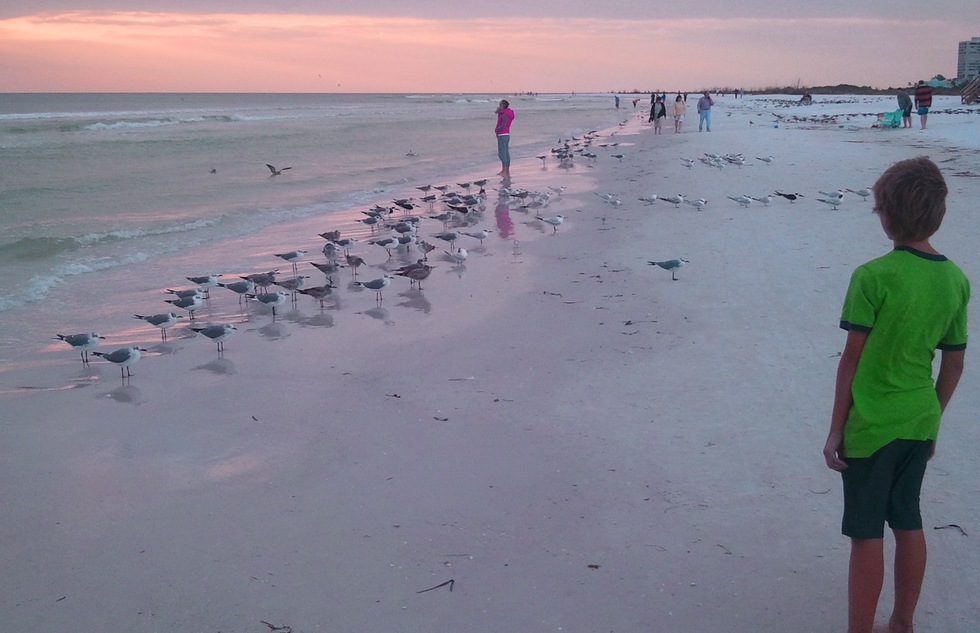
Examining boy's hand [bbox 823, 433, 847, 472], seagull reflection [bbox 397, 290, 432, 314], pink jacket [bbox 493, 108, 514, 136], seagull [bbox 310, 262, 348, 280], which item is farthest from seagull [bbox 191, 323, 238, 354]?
pink jacket [bbox 493, 108, 514, 136]

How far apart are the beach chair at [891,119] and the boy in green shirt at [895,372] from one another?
32.3 meters

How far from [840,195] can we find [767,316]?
6.92m

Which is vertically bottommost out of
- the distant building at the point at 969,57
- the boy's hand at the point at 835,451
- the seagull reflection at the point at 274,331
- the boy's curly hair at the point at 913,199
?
the seagull reflection at the point at 274,331

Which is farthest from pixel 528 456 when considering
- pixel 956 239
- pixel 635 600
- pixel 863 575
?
pixel 956 239

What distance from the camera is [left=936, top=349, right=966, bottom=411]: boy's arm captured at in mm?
2773

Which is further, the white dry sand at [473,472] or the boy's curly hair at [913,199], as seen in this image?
the white dry sand at [473,472]

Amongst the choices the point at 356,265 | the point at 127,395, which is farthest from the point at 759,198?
the point at 127,395

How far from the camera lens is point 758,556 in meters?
3.61

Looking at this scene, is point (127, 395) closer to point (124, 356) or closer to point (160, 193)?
point (124, 356)

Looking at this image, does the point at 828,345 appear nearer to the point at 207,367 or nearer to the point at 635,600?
the point at 635,600

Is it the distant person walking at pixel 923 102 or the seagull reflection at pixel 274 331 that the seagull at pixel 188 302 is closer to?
the seagull reflection at pixel 274 331

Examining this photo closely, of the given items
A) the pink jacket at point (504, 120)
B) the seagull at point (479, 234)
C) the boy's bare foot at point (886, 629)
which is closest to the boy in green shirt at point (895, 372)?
the boy's bare foot at point (886, 629)

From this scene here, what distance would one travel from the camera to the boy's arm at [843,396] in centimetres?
271

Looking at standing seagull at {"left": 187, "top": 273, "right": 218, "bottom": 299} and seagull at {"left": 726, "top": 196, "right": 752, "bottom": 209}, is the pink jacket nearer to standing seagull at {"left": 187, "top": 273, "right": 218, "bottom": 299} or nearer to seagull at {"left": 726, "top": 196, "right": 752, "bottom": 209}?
seagull at {"left": 726, "top": 196, "right": 752, "bottom": 209}
